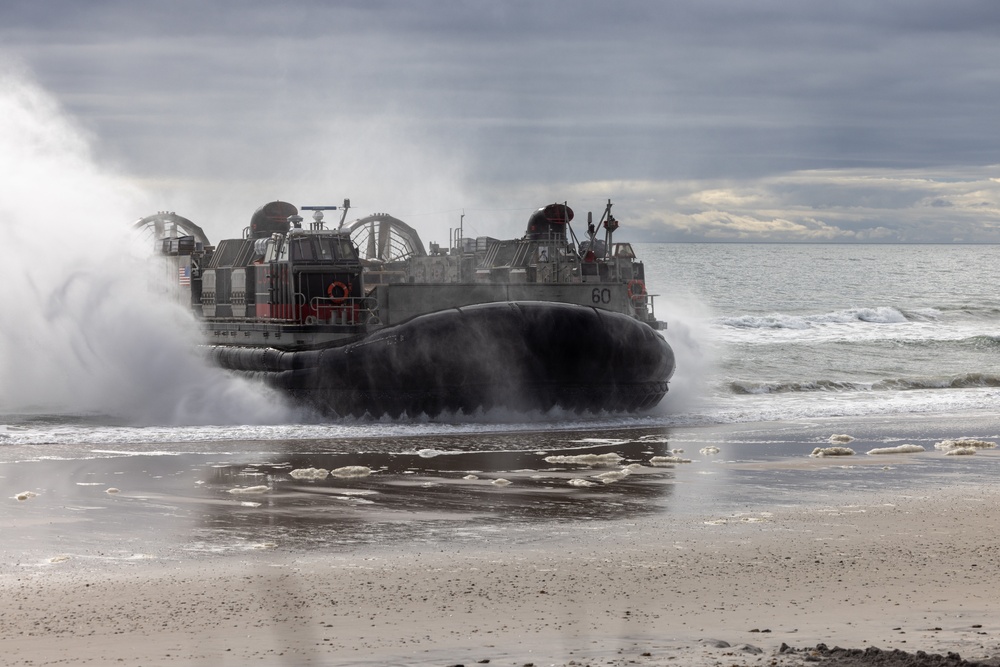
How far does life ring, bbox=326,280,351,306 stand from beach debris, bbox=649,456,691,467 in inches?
238

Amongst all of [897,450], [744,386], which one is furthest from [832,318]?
[897,450]

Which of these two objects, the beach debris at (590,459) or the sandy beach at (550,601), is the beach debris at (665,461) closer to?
the beach debris at (590,459)

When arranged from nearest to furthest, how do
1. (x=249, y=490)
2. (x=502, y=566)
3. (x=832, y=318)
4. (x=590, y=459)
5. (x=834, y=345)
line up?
1. (x=502, y=566)
2. (x=249, y=490)
3. (x=590, y=459)
4. (x=834, y=345)
5. (x=832, y=318)

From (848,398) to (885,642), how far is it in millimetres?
14253

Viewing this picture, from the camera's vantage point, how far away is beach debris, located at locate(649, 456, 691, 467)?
1079cm

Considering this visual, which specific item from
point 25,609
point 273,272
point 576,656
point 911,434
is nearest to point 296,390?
point 273,272

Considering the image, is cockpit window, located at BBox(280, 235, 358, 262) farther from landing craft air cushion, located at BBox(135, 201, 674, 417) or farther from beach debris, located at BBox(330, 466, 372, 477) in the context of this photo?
beach debris, located at BBox(330, 466, 372, 477)

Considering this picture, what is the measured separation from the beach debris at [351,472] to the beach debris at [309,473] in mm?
77

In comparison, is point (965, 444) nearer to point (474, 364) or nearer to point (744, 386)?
point (474, 364)

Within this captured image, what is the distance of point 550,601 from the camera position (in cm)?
555

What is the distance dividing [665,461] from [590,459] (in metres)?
0.71

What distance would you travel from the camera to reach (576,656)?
4.59m

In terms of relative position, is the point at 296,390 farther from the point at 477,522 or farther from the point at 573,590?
the point at 573,590

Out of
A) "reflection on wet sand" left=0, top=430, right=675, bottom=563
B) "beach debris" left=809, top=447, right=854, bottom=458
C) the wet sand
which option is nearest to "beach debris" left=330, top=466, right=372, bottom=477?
"reflection on wet sand" left=0, top=430, right=675, bottom=563
